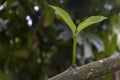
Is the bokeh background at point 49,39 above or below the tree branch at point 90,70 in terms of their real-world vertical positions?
below

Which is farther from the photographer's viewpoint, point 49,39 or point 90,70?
point 49,39

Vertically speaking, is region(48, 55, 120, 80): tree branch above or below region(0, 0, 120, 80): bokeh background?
above

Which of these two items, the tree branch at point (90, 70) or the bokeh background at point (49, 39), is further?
the bokeh background at point (49, 39)

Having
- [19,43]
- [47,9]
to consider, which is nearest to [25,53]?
[19,43]

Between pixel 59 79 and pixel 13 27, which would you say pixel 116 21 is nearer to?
pixel 13 27

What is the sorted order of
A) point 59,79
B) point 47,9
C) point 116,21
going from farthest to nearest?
point 116,21
point 47,9
point 59,79
